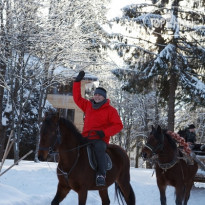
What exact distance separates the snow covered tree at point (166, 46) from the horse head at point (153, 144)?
9746 mm

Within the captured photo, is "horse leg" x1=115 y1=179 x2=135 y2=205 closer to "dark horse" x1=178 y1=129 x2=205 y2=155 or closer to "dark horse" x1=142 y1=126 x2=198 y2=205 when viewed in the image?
"dark horse" x1=142 y1=126 x2=198 y2=205

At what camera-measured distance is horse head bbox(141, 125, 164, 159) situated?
9.19 meters

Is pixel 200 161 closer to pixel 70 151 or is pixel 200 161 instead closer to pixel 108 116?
pixel 108 116

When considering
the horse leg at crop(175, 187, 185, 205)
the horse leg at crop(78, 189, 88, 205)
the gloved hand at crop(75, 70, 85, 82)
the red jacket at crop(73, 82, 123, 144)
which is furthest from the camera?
the horse leg at crop(175, 187, 185, 205)

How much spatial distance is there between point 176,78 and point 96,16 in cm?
506

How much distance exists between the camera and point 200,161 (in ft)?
34.2

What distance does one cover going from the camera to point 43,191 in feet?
37.5

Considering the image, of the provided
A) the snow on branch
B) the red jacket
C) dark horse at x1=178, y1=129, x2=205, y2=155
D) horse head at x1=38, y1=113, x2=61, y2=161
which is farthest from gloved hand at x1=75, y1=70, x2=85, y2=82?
the snow on branch

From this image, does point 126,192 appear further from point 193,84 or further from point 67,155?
point 193,84

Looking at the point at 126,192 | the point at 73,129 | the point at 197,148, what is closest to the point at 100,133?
the point at 73,129

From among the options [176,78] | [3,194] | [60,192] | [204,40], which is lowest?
[3,194]

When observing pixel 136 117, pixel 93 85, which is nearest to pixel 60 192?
pixel 93 85

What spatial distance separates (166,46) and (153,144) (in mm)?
10493

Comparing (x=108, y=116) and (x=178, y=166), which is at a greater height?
(x=108, y=116)
